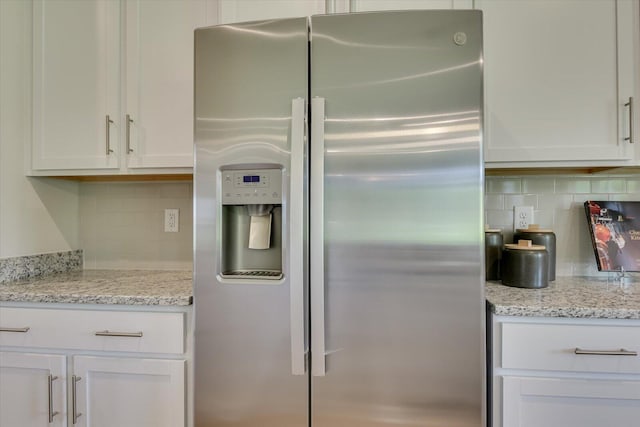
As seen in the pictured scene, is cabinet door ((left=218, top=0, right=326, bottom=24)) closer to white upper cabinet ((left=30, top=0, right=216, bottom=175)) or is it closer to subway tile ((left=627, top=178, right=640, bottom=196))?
white upper cabinet ((left=30, top=0, right=216, bottom=175))

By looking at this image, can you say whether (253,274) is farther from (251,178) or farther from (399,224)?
(399,224)

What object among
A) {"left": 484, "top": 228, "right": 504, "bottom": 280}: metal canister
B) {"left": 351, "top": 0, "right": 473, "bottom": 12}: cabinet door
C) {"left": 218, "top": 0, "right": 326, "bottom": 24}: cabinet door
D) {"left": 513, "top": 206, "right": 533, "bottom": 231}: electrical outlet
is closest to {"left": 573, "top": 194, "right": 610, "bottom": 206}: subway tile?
{"left": 513, "top": 206, "right": 533, "bottom": 231}: electrical outlet

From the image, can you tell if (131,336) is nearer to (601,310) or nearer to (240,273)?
(240,273)

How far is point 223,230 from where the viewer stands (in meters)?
Answer: 1.15

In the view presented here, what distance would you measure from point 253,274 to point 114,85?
45.3 inches

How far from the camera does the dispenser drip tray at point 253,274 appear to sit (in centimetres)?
111

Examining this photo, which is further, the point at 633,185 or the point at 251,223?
the point at 633,185

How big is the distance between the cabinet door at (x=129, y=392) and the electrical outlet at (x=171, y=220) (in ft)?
2.46

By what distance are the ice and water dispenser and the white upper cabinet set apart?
50 cm

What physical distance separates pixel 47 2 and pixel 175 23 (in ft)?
2.11

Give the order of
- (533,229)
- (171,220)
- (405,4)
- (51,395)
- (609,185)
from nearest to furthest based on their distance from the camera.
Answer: (51,395), (405,4), (533,229), (609,185), (171,220)

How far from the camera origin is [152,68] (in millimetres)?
1528

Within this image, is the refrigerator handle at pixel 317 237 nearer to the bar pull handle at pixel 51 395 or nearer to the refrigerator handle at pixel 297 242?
the refrigerator handle at pixel 297 242

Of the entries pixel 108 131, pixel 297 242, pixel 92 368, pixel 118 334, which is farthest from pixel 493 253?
pixel 108 131
